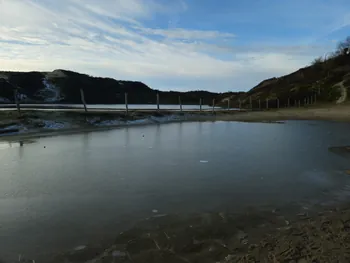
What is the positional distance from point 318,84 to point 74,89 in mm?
119439

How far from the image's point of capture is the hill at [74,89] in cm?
14362

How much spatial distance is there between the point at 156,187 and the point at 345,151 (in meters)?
8.83

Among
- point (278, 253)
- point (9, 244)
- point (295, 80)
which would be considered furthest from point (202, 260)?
point (295, 80)

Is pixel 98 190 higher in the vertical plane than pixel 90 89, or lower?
lower

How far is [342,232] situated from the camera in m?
4.14

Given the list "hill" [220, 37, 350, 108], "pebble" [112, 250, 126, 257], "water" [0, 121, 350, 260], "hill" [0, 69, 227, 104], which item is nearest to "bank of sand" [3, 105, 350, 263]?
"pebble" [112, 250, 126, 257]

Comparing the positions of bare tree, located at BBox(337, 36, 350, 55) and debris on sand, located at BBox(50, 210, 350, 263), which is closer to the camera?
debris on sand, located at BBox(50, 210, 350, 263)

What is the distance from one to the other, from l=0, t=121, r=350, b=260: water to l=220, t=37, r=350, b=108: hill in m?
64.4

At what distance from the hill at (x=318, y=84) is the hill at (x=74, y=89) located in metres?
56.1

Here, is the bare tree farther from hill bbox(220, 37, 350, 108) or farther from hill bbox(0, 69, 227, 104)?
hill bbox(0, 69, 227, 104)

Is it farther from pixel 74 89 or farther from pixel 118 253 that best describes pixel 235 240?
pixel 74 89

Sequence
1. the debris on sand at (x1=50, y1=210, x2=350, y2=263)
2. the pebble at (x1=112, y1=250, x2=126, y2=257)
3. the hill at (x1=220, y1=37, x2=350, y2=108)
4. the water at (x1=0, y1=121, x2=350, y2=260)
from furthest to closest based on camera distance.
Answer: the hill at (x1=220, y1=37, x2=350, y2=108) → the water at (x1=0, y1=121, x2=350, y2=260) → the pebble at (x1=112, y1=250, x2=126, y2=257) → the debris on sand at (x1=50, y1=210, x2=350, y2=263)

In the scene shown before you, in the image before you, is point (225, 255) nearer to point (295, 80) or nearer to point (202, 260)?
point (202, 260)

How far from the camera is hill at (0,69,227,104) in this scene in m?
144
